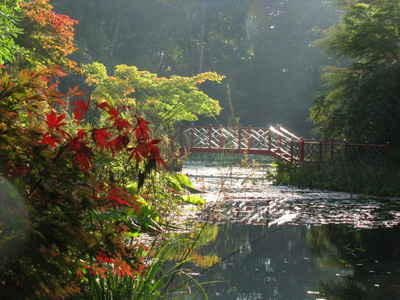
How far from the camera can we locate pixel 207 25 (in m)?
45.7

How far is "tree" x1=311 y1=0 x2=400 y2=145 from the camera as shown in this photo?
16.1 meters

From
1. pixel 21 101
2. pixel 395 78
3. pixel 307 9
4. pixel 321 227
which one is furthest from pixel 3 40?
pixel 307 9

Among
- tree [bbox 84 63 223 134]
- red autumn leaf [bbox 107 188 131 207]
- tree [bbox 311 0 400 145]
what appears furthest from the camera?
tree [bbox 84 63 223 134]

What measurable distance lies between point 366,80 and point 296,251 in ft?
38.0

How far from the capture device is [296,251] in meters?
6.12

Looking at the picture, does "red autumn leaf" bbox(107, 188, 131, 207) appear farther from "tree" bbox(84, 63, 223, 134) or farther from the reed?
"tree" bbox(84, 63, 223, 134)

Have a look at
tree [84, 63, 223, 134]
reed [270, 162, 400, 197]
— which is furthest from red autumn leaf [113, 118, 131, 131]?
tree [84, 63, 223, 134]

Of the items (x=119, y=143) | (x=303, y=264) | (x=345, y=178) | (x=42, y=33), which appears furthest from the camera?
(x=42, y=33)

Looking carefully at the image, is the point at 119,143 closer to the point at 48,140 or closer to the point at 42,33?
the point at 48,140

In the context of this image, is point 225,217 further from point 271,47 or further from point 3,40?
point 271,47

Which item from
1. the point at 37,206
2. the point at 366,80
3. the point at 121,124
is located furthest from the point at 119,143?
the point at 366,80

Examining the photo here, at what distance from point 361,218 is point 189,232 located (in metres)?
3.27

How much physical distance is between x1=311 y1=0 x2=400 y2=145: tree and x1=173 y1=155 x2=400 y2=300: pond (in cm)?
611

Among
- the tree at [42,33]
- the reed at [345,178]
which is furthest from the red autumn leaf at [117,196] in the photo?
the tree at [42,33]
